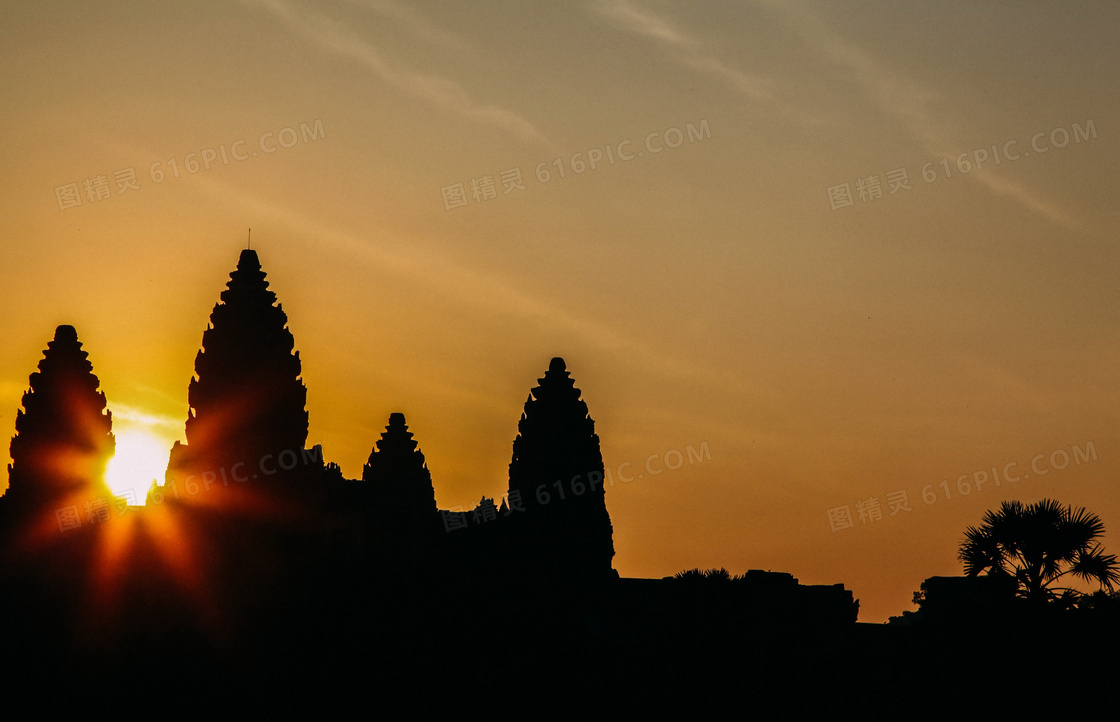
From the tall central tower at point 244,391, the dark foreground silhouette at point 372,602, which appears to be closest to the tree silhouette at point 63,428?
the dark foreground silhouette at point 372,602

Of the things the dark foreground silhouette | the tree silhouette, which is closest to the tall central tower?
the dark foreground silhouette

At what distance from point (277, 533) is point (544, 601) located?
1019 centimetres

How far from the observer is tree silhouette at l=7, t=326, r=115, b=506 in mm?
62438

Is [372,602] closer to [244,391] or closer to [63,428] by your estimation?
[244,391]

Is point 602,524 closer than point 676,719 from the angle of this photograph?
No

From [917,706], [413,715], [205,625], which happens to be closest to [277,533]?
[205,625]

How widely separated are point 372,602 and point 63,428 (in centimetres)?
2298

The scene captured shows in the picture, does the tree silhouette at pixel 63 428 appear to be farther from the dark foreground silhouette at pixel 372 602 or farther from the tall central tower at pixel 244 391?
the tall central tower at pixel 244 391

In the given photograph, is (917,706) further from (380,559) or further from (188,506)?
(188,506)

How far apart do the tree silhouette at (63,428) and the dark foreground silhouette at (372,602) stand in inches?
3.8

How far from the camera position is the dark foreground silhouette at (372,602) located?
138 ft

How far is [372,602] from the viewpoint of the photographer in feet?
154

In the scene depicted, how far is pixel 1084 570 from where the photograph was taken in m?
46.7

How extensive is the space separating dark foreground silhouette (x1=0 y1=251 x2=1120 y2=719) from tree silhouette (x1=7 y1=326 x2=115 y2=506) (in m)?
0.10
